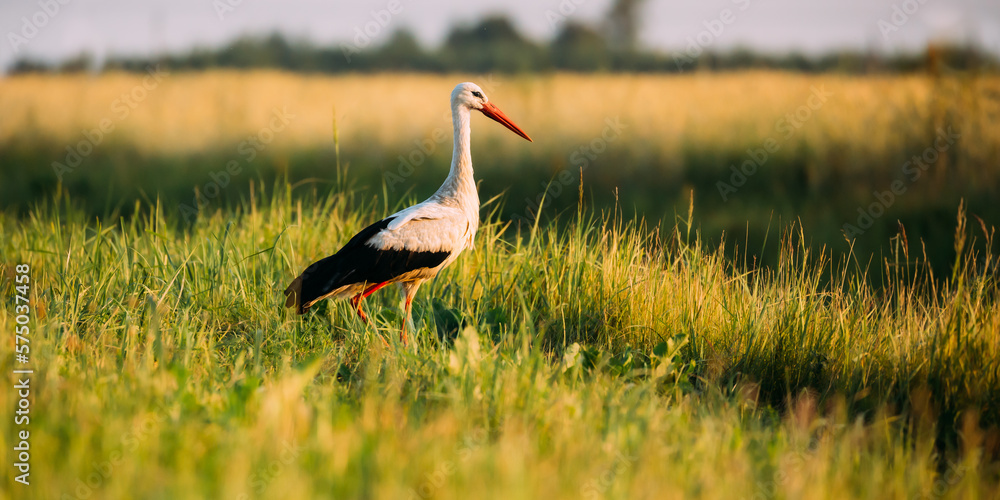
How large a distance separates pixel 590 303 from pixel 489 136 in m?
7.91

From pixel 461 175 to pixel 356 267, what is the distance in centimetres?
101

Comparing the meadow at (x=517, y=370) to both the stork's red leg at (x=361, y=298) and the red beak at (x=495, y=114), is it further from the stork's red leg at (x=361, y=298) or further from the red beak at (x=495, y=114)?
the red beak at (x=495, y=114)

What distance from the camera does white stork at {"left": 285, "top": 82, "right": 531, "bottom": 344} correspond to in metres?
3.92

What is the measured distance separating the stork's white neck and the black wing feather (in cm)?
45

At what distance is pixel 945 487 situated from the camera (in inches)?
100

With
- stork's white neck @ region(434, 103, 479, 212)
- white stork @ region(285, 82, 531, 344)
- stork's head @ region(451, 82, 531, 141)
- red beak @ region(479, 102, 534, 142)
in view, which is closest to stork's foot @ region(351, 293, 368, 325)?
white stork @ region(285, 82, 531, 344)

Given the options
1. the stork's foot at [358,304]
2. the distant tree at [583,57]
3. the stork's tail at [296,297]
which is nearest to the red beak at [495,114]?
the stork's foot at [358,304]

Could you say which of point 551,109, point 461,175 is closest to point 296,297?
point 461,175

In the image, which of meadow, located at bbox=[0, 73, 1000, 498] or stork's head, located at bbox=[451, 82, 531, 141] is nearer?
Answer: meadow, located at bbox=[0, 73, 1000, 498]

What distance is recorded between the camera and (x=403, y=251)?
4039 millimetres

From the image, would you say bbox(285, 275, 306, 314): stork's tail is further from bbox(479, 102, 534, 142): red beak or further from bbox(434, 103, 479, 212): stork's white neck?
bbox(479, 102, 534, 142): red beak

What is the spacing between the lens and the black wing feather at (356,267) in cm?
388

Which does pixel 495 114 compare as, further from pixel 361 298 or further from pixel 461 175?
pixel 361 298

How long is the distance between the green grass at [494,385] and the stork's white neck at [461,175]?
1.72 ft
